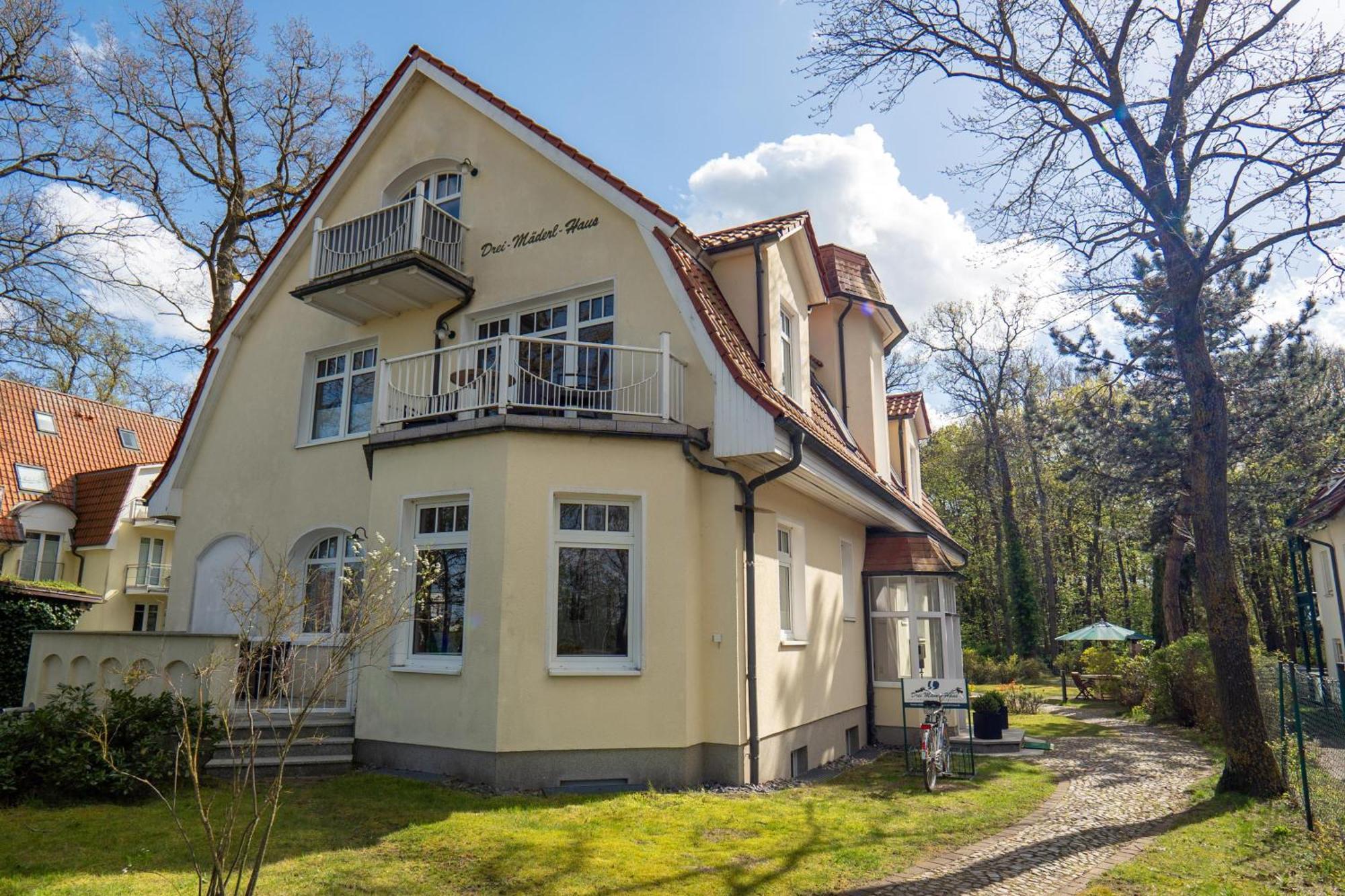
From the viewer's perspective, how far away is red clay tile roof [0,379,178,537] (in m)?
27.5

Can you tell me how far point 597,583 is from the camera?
31.3 ft

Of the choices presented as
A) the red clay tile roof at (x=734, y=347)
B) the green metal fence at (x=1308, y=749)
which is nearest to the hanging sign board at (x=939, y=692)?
the red clay tile roof at (x=734, y=347)

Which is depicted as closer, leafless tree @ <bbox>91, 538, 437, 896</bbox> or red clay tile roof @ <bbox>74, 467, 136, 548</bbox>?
leafless tree @ <bbox>91, 538, 437, 896</bbox>

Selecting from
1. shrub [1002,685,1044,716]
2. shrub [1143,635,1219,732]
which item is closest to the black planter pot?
shrub [1143,635,1219,732]

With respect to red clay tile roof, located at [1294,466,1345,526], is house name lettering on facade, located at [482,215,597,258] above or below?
above

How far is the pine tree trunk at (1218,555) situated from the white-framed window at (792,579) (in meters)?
4.74

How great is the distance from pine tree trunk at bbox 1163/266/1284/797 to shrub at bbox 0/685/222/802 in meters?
10.4

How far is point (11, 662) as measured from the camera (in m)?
15.5

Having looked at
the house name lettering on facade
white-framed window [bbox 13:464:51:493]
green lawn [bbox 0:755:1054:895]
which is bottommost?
green lawn [bbox 0:755:1054:895]

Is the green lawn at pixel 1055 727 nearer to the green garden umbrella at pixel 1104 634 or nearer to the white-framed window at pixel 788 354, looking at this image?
the green garden umbrella at pixel 1104 634

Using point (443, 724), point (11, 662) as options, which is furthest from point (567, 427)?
point (11, 662)

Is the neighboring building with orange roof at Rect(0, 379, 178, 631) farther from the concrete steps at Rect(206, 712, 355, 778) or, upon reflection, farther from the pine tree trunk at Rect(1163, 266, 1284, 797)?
the pine tree trunk at Rect(1163, 266, 1284, 797)

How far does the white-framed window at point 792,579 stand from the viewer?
11359 millimetres

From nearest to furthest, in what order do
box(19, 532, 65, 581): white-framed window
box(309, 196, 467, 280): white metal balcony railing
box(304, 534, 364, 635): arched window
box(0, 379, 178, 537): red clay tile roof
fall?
box(309, 196, 467, 280): white metal balcony railing → box(304, 534, 364, 635): arched window → box(19, 532, 65, 581): white-framed window → box(0, 379, 178, 537): red clay tile roof
